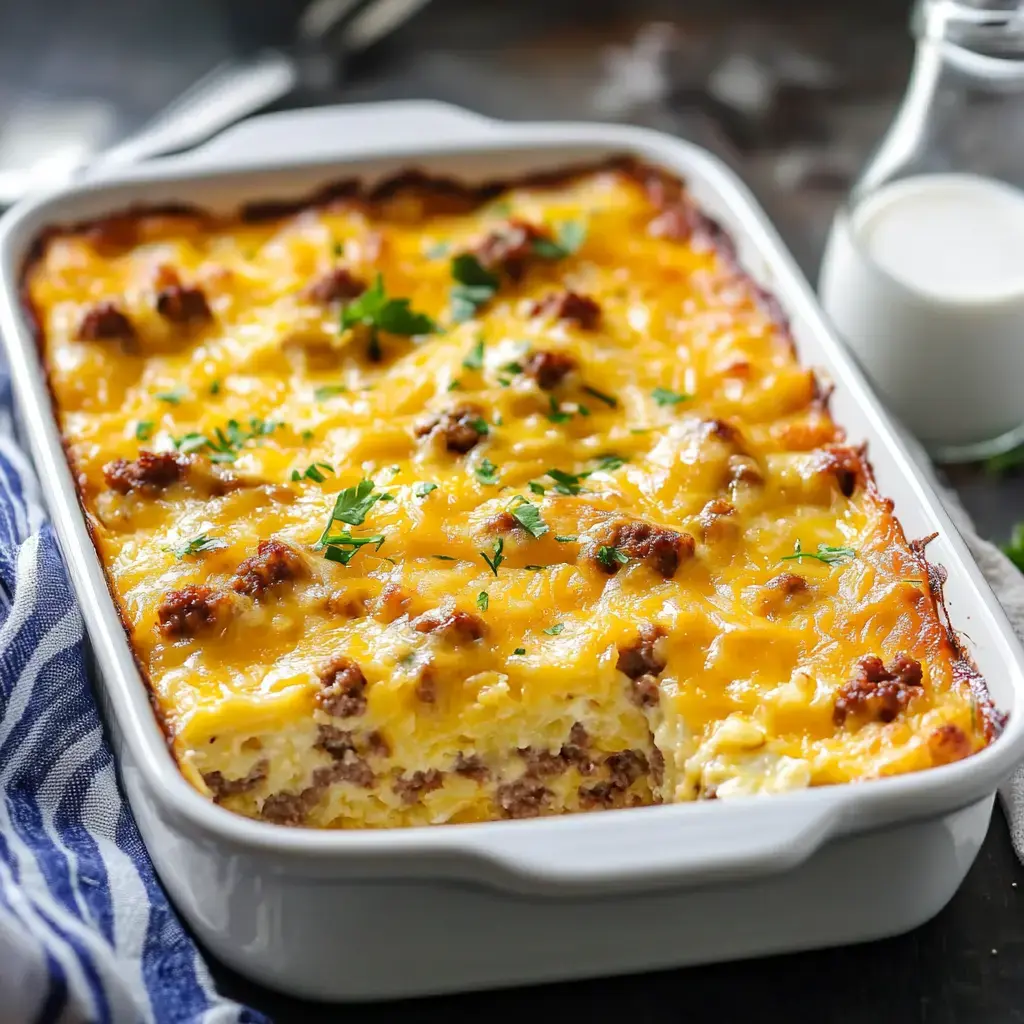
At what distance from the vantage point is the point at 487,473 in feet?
10.4

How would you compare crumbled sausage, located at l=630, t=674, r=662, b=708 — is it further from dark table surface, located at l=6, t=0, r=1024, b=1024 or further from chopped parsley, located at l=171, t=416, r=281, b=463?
dark table surface, located at l=6, t=0, r=1024, b=1024

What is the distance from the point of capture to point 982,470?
407 centimetres

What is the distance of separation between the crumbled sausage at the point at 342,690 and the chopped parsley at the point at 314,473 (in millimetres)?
570

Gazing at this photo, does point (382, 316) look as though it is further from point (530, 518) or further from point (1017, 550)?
point (1017, 550)

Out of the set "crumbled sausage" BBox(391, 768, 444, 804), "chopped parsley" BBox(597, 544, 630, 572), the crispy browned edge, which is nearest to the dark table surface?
the crispy browned edge

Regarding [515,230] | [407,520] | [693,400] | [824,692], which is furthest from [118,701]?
[515,230]

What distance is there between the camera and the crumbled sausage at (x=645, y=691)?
2809mm

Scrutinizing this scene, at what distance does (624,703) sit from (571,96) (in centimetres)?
324

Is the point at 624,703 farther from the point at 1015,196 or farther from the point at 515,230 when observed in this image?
the point at 1015,196

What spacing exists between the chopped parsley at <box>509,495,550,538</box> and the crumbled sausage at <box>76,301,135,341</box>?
43.7 inches

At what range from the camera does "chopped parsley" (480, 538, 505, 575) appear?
117 inches

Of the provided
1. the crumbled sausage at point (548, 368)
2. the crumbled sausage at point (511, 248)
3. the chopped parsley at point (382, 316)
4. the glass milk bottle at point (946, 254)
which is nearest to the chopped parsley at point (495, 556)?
the crumbled sausage at point (548, 368)

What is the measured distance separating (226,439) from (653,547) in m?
0.98

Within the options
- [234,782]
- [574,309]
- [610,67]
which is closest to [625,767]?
[234,782]
